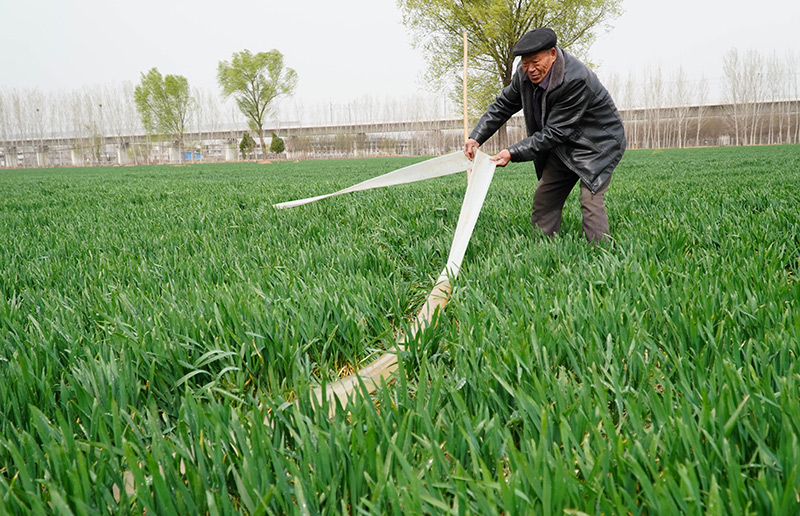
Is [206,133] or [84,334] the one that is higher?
[206,133]

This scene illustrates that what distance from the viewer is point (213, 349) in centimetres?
172

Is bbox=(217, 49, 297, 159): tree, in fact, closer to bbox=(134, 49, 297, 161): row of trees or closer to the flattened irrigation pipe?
bbox=(134, 49, 297, 161): row of trees

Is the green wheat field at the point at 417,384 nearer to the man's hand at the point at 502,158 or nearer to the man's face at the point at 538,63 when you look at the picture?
the man's hand at the point at 502,158

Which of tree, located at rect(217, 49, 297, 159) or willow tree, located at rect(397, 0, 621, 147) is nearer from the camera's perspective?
willow tree, located at rect(397, 0, 621, 147)

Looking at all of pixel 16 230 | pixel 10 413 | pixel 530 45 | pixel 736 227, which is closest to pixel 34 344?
pixel 10 413

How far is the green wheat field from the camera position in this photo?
3.08 ft

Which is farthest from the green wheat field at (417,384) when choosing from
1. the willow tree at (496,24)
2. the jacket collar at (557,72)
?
the willow tree at (496,24)

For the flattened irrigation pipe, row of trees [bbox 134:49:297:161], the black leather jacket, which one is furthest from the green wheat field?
row of trees [bbox 134:49:297:161]

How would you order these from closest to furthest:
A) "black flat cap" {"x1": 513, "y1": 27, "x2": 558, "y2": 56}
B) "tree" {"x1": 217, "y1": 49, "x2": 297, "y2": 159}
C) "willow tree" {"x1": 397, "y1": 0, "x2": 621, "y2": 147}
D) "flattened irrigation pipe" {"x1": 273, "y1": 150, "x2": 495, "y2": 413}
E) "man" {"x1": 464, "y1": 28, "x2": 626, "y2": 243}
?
"flattened irrigation pipe" {"x1": 273, "y1": 150, "x2": 495, "y2": 413}, "black flat cap" {"x1": 513, "y1": 27, "x2": 558, "y2": 56}, "man" {"x1": 464, "y1": 28, "x2": 626, "y2": 243}, "willow tree" {"x1": 397, "y1": 0, "x2": 621, "y2": 147}, "tree" {"x1": 217, "y1": 49, "x2": 297, "y2": 159}

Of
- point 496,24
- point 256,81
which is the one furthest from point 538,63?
point 256,81

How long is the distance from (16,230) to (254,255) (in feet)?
11.0

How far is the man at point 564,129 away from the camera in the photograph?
10.8 ft

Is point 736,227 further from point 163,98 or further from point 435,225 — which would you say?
point 163,98

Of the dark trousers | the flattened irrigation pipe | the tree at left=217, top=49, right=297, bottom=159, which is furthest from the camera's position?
the tree at left=217, top=49, right=297, bottom=159
